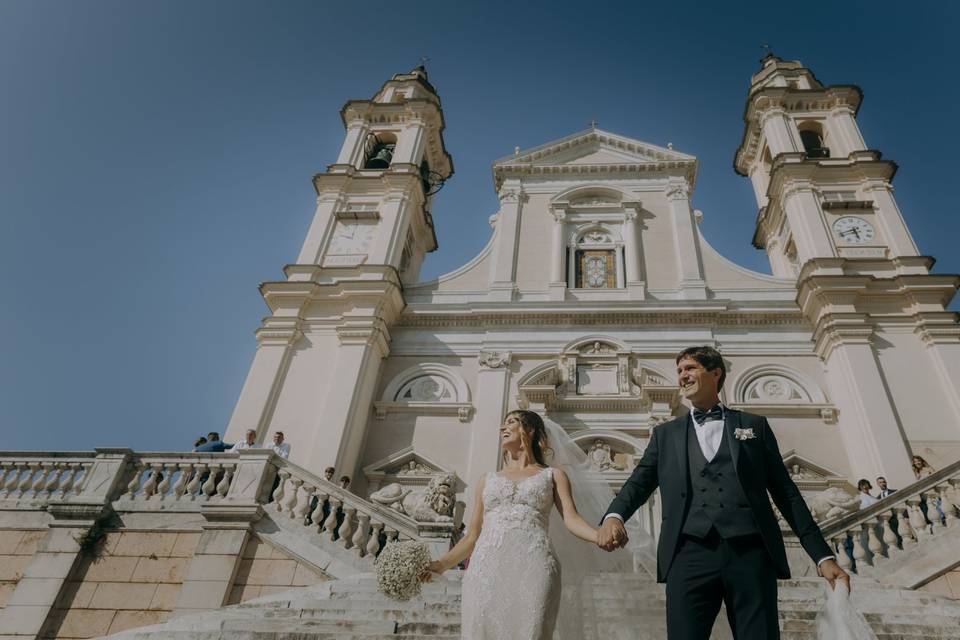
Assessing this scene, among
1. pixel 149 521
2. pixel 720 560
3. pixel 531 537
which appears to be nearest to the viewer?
pixel 720 560

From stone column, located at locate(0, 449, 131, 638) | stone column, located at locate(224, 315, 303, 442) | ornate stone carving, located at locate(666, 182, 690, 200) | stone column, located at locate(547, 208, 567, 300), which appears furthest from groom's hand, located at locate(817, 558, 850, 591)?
ornate stone carving, located at locate(666, 182, 690, 200)

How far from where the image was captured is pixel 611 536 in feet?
9.11

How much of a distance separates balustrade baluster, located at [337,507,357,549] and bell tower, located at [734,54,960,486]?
978cm

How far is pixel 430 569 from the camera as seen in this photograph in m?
3.41

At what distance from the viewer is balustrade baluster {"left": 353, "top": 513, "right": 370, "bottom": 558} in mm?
7770

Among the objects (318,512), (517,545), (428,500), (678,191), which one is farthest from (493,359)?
(517,545)

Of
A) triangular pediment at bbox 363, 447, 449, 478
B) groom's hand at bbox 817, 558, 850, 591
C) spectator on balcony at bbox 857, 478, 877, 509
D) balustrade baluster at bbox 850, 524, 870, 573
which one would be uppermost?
triangular pediment at bbox 363, 447, 449, 478

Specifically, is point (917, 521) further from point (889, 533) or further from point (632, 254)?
point (632, 254)

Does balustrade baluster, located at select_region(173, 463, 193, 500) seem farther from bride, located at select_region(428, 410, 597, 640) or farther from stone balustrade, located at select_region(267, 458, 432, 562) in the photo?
bride, located at select_region(428, 410, 597, 640)

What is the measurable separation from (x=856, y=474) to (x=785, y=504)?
10906 millimetres

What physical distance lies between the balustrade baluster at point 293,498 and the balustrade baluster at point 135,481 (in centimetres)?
236

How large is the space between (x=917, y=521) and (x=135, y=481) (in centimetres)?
1086

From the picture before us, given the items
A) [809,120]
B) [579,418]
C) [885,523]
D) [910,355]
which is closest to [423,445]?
[579,418]

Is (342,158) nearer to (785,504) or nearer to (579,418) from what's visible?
(579,418)
